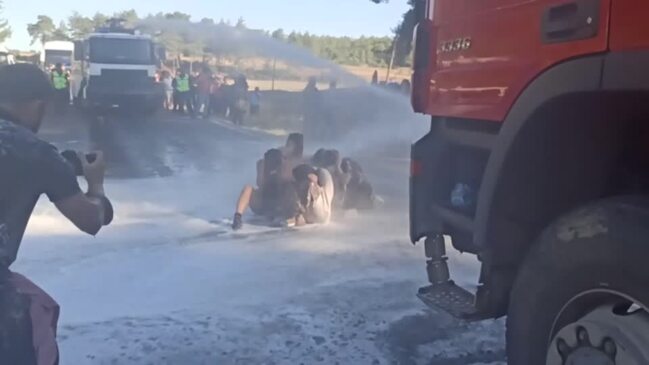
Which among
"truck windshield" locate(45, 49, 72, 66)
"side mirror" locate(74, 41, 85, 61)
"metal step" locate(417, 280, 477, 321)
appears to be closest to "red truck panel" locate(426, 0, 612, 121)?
"metal step" locate(417, 280, 477, 321)

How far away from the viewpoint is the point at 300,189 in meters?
8.64

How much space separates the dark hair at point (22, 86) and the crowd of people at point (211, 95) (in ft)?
69.9

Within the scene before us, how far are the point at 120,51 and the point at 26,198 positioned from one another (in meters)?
23.7

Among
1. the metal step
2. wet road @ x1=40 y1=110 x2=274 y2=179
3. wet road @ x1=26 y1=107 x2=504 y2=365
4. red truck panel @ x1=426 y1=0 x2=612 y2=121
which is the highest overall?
red truck panel @ x1=426 y1=0 x2=612 y2=121

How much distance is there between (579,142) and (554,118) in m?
0.12

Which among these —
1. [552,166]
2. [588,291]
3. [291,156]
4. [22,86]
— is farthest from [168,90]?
[588,291]

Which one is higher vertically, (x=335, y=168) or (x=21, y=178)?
(x=21, y=178)

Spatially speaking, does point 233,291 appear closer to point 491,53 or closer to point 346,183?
point 491,53

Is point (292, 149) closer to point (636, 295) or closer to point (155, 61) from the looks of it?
point (636, 295)

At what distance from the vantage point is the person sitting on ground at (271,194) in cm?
871

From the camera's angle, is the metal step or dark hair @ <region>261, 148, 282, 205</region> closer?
the metal step

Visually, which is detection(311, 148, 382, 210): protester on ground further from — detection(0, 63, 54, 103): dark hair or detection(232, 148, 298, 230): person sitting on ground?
detection(0, 63, 54, 103): dark hair

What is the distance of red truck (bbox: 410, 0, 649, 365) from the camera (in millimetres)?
2275

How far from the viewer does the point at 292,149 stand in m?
9.05
